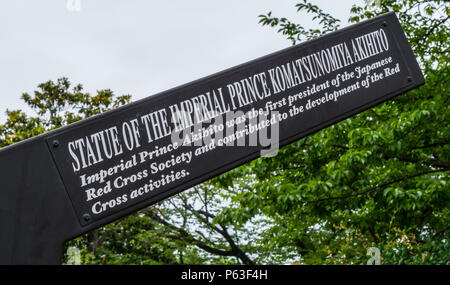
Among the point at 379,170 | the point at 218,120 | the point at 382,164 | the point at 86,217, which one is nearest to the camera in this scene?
the point at 86,217

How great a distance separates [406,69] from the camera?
2385 millimetres

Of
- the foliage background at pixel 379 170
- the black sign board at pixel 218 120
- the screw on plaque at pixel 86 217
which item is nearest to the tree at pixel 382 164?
the foliage background at pixel 379 170

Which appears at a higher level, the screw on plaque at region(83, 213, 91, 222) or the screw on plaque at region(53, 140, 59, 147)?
the screw on plaque at region(53, 140, 59, 147)

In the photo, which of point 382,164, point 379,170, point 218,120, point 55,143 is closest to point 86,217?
point 55,143

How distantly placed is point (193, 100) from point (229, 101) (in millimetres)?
167

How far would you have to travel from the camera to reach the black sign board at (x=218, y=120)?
1.76 m

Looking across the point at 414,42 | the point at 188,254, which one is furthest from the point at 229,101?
the point at 188,254

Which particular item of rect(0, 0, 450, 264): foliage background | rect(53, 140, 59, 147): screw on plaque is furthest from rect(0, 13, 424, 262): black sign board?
rect(0, 0, 450, 264): foliage background

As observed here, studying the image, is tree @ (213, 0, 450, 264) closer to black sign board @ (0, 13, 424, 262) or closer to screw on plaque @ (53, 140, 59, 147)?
black sign board @ (0, 13, 424, 262)

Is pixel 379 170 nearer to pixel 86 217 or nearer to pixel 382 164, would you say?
pixel 382 164

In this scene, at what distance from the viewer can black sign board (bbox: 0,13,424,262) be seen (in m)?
1.76

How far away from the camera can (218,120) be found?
197 cm

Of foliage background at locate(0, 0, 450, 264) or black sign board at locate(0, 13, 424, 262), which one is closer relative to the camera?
black sign board at locate(0, 13, 424, 262)
